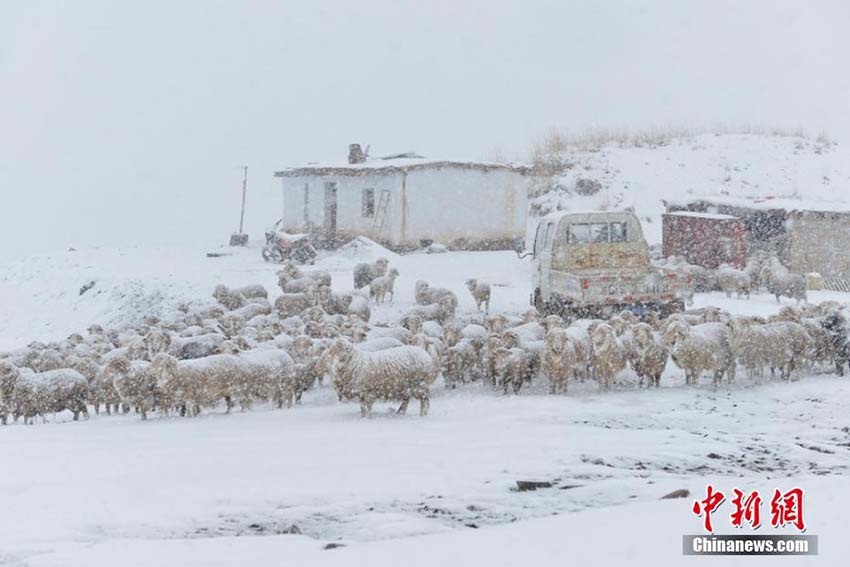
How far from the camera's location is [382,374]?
11.4 metres

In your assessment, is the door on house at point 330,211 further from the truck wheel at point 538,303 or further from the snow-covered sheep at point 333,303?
the truck wheel at point 538,303

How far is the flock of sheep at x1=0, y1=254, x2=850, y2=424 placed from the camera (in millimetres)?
11680

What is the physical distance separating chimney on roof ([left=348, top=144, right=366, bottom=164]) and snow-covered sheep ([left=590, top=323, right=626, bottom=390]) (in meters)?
27.4

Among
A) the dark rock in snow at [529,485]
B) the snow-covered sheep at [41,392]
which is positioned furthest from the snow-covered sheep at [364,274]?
the dark rock in snow at [529,485]

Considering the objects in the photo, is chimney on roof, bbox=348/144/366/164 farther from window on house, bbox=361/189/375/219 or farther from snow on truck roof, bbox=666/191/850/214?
snow on truck roof, bbox=666/191/850/214

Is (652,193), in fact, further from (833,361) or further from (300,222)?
(833,361)

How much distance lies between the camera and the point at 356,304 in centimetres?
2112

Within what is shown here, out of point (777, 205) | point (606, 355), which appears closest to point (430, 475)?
point (606, 355)

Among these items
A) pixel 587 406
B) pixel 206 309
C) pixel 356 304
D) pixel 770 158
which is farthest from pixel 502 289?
pixel 770 158

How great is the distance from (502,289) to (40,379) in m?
15.5

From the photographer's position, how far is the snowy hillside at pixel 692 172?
4731cm

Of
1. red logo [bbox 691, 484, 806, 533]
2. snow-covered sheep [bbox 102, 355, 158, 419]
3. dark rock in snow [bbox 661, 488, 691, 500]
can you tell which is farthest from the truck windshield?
red logo [bbox 691, 484, 806, 533]

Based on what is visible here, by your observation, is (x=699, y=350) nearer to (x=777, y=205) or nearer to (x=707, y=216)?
(x=707, y=216)

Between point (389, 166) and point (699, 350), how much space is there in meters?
24.4
